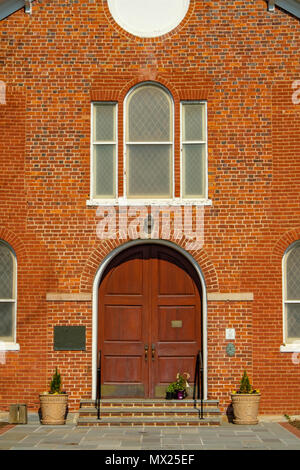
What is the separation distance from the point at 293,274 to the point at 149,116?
422cm

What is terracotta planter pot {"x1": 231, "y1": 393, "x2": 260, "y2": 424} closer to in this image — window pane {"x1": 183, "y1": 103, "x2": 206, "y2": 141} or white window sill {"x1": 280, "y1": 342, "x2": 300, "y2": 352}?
white window sill {"x1": 280, "y1": 342, "x2": 300, "y2": 352}

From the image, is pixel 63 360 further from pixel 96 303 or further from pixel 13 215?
pixel 13 215

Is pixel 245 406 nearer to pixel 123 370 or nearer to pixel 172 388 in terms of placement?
pixel 172 388

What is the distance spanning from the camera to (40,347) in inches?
520

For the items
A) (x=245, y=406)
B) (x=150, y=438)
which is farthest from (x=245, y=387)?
(x=150, y=438)

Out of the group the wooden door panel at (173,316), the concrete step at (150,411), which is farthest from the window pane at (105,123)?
the concrete step at (150,411)

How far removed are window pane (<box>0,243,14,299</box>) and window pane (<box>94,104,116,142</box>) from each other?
115 inches

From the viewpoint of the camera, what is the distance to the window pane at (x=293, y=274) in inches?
529

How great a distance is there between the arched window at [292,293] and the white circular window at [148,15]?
200 inches

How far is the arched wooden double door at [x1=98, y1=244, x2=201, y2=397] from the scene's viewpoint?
13391 mm

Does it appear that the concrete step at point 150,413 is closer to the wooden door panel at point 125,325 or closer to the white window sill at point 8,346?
the wooden door panel at point 125,325

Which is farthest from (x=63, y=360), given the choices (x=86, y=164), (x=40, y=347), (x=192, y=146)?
(x=192, y=146)


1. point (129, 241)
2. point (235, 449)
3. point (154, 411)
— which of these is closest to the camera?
point (235, 449)

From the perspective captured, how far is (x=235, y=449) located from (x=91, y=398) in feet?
11.8
